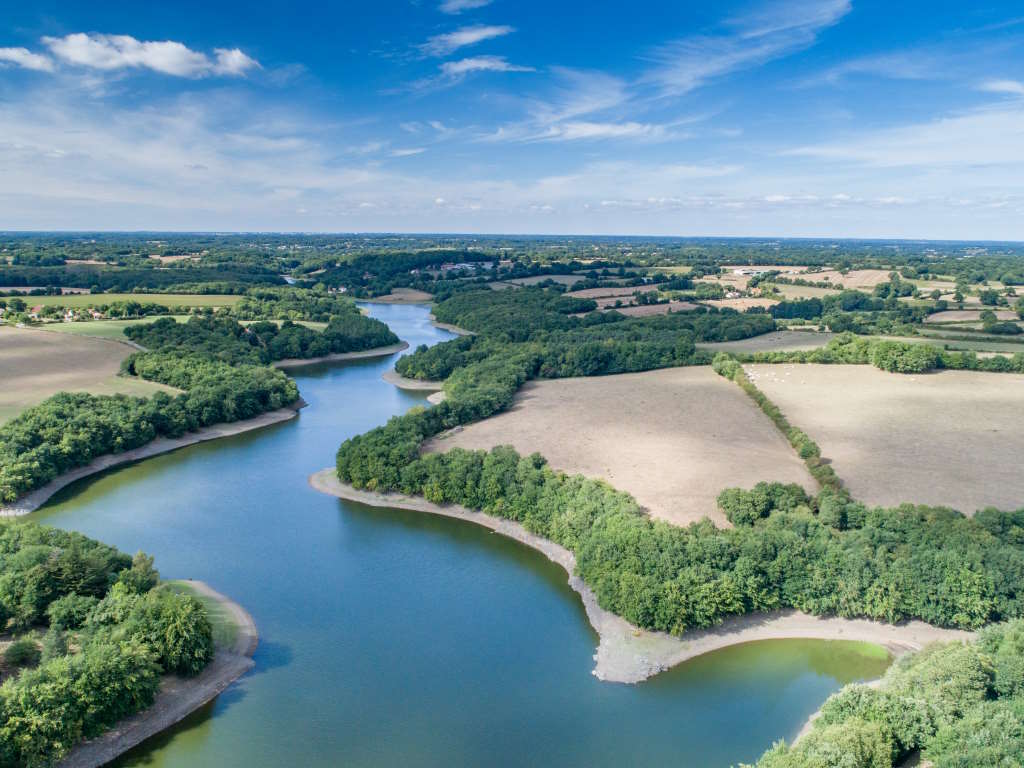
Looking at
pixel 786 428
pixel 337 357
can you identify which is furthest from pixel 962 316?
pixel 337 357

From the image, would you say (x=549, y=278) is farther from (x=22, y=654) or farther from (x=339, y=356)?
(x=22, y=654)

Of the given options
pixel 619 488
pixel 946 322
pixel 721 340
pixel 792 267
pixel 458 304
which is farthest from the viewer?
pixel 792 267

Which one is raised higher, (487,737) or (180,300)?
(180,300)

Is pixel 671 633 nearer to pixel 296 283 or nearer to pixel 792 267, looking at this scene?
pixel 296 283

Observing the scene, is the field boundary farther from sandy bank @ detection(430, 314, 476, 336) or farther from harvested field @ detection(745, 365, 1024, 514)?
sandy bank @ detection(430, 314, 476, 336)

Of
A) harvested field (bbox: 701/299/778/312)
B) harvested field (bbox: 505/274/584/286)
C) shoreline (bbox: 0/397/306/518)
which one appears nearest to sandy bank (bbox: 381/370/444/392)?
shoreline (bbox: 0/397/306/518)

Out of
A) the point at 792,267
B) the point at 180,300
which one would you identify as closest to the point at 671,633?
the point at 180,300
